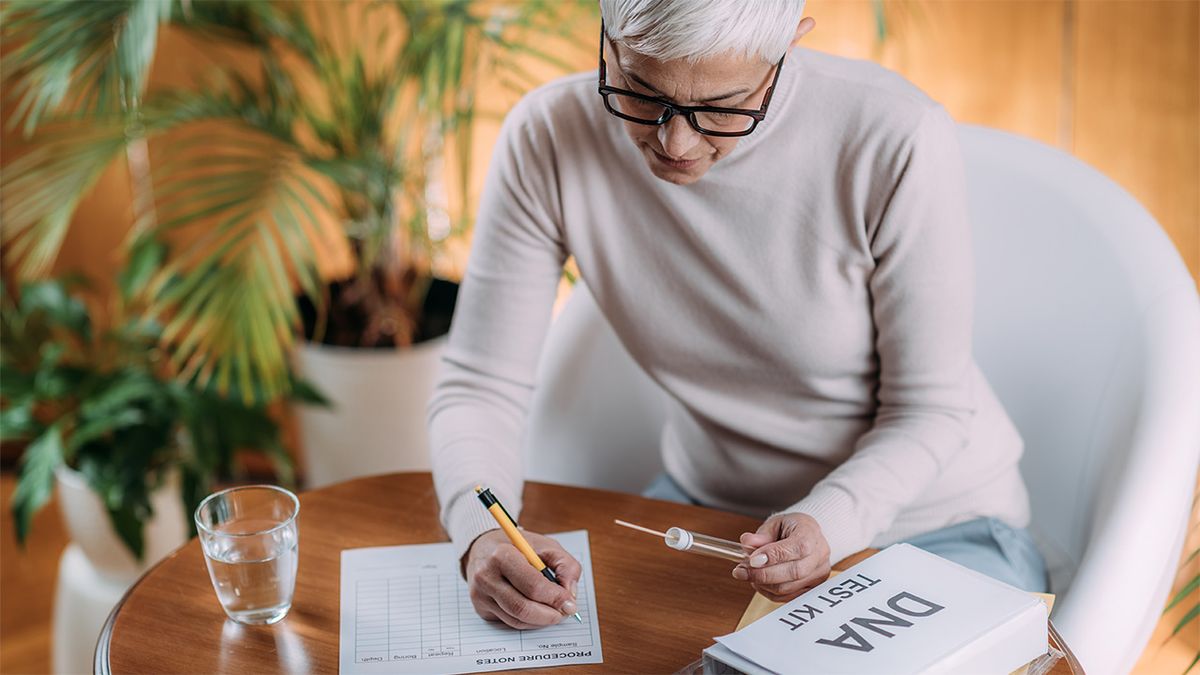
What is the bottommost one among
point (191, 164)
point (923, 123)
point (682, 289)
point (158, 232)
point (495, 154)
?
point (158, 232)

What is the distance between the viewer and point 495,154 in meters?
1.33

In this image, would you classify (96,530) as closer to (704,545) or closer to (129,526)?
(129,526)

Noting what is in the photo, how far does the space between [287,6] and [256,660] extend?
1.45 m

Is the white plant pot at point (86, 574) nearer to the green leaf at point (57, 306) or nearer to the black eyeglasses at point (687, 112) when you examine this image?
the green leaf at point (57, 306)

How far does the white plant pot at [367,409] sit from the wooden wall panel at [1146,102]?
1.24 metres

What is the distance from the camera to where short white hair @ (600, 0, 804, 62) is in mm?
976

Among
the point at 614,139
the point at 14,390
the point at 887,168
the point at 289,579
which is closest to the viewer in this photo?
the point at 289,579

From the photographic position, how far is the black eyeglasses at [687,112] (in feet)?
3.47

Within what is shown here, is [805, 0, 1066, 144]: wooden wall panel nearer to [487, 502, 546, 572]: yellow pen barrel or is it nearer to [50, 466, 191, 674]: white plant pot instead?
[487, 502, 546, 572]: yellow pen barrel

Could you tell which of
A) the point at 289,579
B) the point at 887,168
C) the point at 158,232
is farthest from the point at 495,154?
the point at 158,232

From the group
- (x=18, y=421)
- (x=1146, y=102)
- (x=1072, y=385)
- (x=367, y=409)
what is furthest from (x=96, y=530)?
(x=1146, y=102)

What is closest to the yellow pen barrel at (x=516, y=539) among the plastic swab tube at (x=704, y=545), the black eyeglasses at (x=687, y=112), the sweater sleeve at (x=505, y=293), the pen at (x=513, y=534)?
the pen at (x=513, y=534)

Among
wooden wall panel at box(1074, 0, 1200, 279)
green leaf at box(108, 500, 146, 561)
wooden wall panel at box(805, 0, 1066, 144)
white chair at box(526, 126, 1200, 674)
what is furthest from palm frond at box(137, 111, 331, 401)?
wooden wall panel at box(1074, 0, 1200, 279)

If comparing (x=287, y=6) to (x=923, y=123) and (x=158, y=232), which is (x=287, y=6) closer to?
(x=158, y=232)
